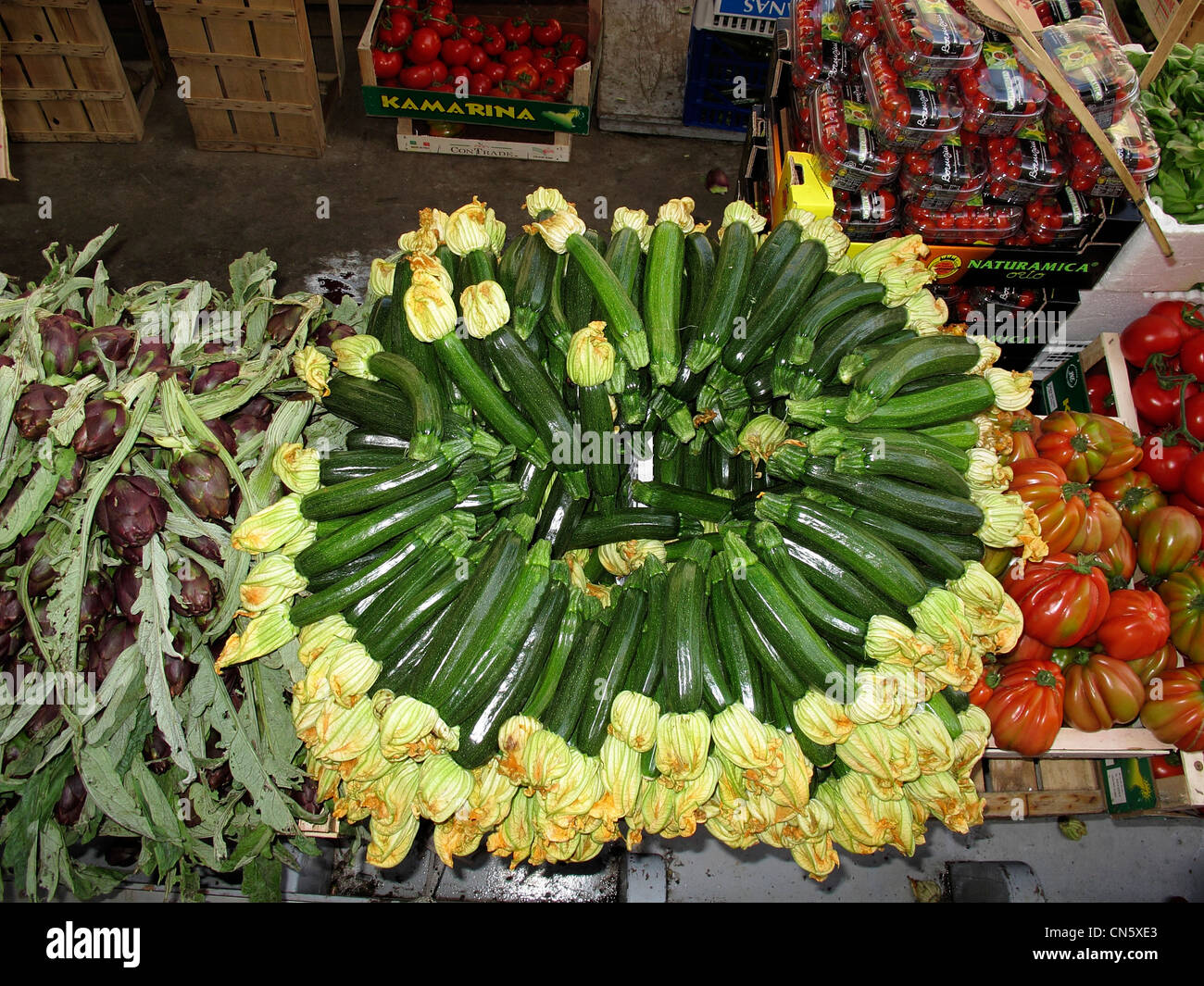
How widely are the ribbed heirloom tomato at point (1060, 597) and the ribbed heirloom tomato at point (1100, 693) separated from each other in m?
0.16

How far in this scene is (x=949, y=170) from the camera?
11.6 feet

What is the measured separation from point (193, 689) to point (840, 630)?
1918 millimetres

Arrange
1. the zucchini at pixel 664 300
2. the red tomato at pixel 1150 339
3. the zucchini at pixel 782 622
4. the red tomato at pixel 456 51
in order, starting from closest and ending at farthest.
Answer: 1. the zucchini at pixel 782 622
2. the zucchini at pixel 664 300
3. the red tomato at pixel 1150 339
4. the red tomato at pixel 456 51

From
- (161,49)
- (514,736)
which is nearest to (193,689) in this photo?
(514,736)

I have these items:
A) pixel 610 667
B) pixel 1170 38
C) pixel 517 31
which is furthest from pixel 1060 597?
pixel 517 31

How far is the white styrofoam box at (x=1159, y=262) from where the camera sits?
3.64 m

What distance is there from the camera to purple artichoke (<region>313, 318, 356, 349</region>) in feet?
8.84

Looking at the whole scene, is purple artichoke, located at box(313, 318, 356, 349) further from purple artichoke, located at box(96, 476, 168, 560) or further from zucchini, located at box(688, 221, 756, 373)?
zucchini, located at box(688, 221, 756, 373)

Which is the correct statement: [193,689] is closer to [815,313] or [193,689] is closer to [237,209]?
[815,313]

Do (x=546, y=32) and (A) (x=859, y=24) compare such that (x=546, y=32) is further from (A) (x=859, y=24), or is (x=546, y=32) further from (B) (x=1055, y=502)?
(B) (x=1055, y=502)

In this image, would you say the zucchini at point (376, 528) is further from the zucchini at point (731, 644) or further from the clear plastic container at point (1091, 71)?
the clear plastic container at point (1091, 71)

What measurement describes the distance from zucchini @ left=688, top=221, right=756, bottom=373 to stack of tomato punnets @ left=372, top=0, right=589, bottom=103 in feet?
14.1

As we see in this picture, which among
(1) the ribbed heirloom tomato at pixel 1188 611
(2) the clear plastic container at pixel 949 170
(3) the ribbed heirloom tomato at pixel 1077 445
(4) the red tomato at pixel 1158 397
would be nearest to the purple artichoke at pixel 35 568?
(3) the ribbed heirloom tomato at pixel 1077 445

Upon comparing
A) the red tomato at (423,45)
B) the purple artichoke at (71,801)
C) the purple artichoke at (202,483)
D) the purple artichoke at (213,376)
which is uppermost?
the red tomato at (423,45)
